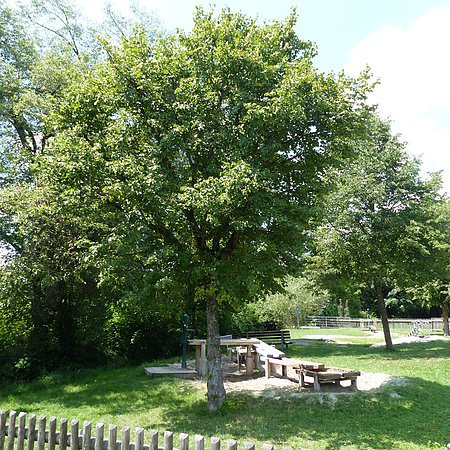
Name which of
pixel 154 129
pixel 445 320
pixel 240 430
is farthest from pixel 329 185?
pixel 445 320

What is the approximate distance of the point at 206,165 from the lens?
360 inches

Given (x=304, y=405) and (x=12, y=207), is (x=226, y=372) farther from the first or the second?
(x=12, y=207)

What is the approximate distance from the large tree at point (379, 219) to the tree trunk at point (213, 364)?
9.08 m

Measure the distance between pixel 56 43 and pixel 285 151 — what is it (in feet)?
45.8

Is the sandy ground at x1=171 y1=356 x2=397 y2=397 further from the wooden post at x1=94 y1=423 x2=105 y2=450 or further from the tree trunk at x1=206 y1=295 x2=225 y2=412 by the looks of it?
the wooden post at x1=94 y1=423 x2=105 y2=450

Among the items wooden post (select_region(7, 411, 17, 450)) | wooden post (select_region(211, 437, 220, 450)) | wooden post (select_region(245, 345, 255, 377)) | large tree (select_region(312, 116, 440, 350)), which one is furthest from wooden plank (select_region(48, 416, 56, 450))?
large tree (select_region(312, 116, 440, 350))

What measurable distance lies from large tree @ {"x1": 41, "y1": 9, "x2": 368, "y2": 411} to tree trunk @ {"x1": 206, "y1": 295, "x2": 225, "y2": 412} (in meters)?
0.02

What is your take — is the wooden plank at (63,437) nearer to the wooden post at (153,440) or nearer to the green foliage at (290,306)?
the wooden post at (153,440)

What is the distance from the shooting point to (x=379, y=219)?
1712cm

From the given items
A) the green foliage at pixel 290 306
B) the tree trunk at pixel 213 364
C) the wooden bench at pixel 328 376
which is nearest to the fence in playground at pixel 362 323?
the green foliage at pixel 290 306

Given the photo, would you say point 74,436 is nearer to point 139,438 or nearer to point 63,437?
point 63,437

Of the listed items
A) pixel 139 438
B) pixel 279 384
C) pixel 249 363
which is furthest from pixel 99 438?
pixel 249 363

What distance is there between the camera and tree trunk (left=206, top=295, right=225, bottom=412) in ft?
29.2

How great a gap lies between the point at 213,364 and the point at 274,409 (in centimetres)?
157
